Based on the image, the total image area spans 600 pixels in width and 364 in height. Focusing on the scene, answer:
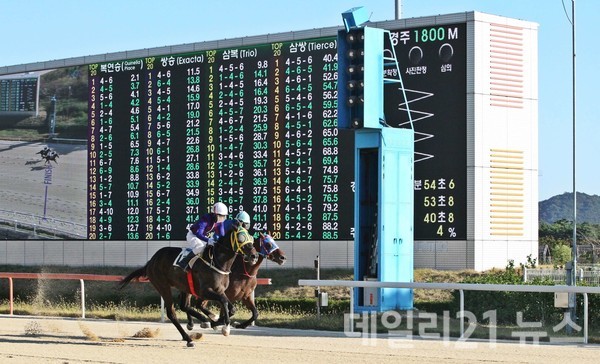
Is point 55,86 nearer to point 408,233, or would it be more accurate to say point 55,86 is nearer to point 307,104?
point 307,104

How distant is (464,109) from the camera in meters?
19.5

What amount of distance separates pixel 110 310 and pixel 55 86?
765 cm

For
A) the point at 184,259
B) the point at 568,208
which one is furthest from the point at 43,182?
the point at 568,208

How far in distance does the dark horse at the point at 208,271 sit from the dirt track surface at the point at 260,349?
1.58ft

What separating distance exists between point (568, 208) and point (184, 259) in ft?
512

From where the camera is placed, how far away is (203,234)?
1364 centimetres

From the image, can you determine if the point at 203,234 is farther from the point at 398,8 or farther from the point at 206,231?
the point at 398,8

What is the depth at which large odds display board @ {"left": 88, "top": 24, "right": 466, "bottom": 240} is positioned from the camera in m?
19.6

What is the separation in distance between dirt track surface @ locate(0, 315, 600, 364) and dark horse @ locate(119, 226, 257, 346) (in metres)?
0.48

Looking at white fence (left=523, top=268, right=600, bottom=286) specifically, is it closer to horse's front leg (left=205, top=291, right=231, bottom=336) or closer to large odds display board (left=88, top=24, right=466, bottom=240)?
large odds display board (left=88, top=24, right=466, bottom=240)

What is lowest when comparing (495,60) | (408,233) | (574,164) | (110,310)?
(110,310)

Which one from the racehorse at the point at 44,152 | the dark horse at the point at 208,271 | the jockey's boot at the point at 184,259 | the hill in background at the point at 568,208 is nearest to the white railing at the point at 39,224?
the racehorse at the point at 44,152

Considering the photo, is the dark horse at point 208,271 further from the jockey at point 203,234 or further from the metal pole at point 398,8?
the metal pole at point 398,8

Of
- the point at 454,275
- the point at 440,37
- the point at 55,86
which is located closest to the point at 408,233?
the point at 454,275
